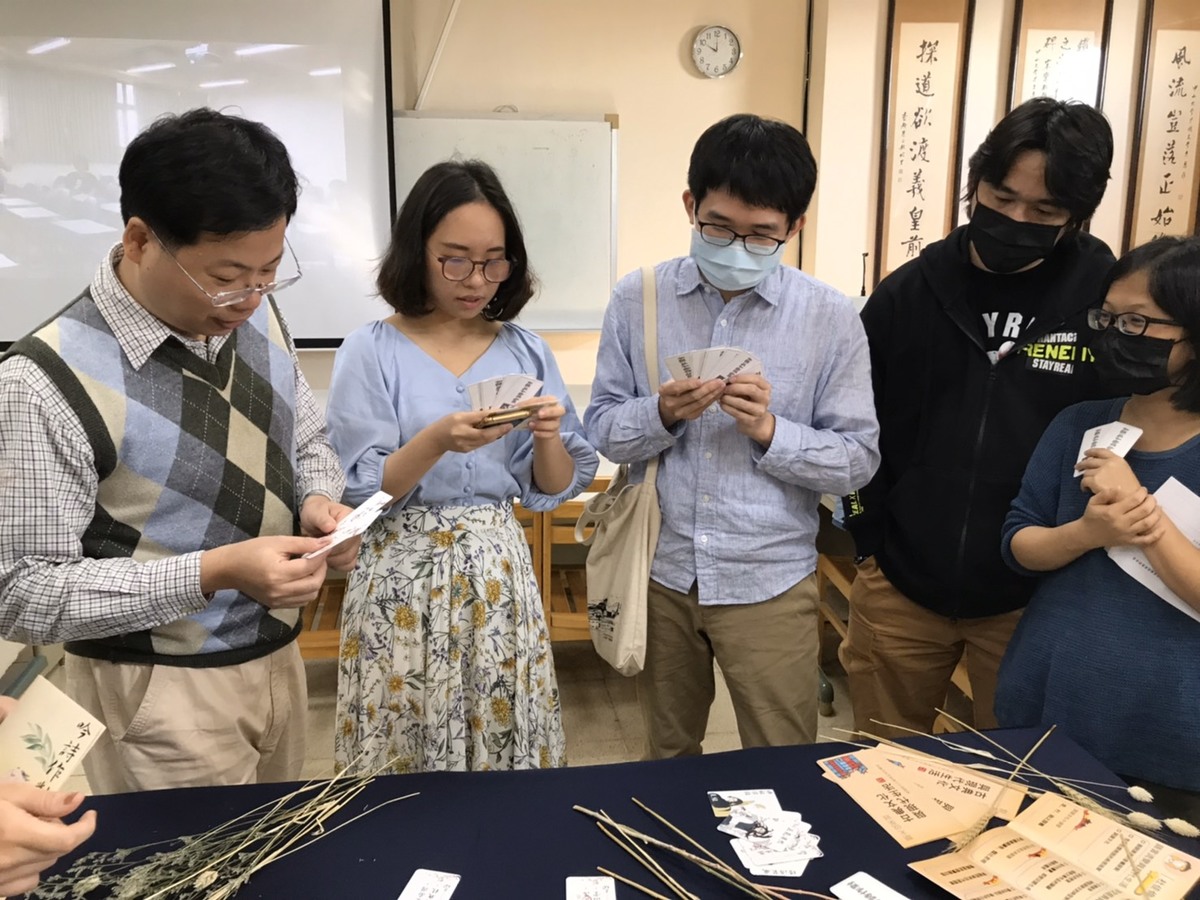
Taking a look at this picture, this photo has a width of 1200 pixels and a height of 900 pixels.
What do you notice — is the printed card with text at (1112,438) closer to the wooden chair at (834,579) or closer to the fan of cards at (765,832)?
the fan of cards at (765,832)

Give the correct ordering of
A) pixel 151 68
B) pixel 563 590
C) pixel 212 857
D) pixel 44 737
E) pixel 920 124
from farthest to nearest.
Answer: pixel 920 124, pixel 563 590, pixel 151 68, pixel 212 857, pixel 44 737

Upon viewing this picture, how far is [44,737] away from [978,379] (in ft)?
5.60

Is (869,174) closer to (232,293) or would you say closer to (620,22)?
(620,22)

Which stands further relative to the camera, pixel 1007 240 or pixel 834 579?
pixel 834 579

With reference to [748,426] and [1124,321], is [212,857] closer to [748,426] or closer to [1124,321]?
[748,426]

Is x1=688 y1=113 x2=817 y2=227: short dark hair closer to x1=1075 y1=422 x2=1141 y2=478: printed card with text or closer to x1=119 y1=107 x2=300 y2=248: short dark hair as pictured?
x1=1075 y1=422 x2=1141 y2=478: printed card with text

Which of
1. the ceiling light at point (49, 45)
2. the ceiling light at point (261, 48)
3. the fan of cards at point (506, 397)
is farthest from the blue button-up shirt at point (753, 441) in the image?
the ceiling light at point (49, 45)

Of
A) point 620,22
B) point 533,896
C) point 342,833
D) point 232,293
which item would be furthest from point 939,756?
point 620,22

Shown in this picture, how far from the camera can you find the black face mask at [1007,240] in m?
1.58

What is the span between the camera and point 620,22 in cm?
365

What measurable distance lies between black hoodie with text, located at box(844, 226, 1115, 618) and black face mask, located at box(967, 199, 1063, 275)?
76 mm

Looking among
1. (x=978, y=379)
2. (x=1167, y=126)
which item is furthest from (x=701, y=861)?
(x=1167, y=126)

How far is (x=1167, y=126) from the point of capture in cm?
367

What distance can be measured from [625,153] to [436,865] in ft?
11.2
